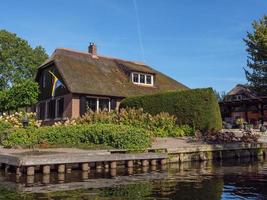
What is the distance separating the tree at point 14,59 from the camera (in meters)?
56.5

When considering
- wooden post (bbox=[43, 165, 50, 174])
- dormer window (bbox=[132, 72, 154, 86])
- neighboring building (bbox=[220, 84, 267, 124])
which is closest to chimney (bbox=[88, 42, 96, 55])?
dormer window (bbox=[132, 72, 154, 86])

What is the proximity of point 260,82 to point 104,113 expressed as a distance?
2807 centimetres

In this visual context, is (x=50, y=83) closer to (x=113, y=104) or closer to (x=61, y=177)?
(x=113, y=104)

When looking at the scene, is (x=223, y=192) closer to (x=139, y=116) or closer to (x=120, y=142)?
(x=120, y=142)

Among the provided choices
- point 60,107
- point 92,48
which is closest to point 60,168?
point 60,107

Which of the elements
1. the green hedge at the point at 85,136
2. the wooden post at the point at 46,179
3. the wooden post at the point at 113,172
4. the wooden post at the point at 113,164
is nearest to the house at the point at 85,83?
the green hedge at the point at 85,136

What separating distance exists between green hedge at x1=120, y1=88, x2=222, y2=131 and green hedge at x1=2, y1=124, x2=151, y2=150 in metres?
6.85

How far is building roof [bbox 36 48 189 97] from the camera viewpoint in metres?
33.8

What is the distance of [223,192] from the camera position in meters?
11.6

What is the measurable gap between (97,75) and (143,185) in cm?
2428

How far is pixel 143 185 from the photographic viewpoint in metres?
13.0

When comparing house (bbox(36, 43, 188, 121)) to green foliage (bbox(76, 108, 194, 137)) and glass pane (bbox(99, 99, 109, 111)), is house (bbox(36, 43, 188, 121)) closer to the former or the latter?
glass pane (bbox(99, 99, 109, 111))

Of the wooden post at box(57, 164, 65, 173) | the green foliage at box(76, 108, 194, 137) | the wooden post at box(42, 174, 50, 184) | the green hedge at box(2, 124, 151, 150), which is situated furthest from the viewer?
the green foliage at box(76, 108, 194, 137)

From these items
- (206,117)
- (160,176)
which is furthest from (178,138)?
(160,176)
